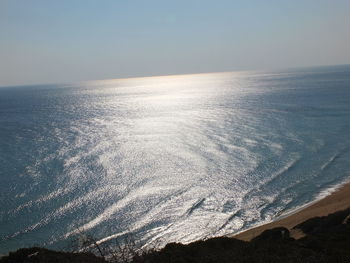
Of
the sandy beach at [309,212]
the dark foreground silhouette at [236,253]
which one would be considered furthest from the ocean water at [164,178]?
the dark foreground silhouette at [236,253]

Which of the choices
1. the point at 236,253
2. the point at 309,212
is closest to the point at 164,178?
the point at 309,212

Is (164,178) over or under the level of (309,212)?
over

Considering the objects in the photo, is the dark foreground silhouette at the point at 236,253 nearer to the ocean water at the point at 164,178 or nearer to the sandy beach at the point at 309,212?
the sandy beach at the point at 309,212

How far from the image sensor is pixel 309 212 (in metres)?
31.1

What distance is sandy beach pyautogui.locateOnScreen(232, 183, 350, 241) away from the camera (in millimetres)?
27375

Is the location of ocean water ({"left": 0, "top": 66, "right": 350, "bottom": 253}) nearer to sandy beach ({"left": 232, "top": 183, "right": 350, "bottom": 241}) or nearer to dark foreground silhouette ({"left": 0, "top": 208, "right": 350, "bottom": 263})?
sandy beach ({"left": 232, "top": 183, "right": 350, "bottom": 241})

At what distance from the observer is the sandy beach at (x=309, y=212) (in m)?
27.4

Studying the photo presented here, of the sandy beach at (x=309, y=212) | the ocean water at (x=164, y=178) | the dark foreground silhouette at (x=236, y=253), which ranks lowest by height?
the sandy beach at (x=309, y=212)

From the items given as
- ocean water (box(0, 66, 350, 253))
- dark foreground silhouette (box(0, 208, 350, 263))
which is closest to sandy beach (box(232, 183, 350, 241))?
ocean water (box(0, 66, 350, 253))

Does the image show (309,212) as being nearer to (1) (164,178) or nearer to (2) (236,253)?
(2) (236,253)

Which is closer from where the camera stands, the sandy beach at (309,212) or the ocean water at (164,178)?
the sandy beach at (309,212)

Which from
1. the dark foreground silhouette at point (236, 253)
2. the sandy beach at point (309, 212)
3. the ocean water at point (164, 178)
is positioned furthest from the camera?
the ocean water at point (164, 178)

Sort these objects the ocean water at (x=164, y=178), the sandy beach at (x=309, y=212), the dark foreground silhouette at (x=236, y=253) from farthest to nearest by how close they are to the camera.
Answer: the ocean water at (x=164, y=178), the sandy beach at (x=309, y=212), the dark foreground silhouette at (x=236, y=253)

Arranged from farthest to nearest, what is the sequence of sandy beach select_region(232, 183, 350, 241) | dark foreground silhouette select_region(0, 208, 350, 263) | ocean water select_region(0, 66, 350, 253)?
1. ocean water select_region(0, 66, 350, 253)
2. sandy beach select_region(232, 183, 350, 241)
3. dark foreground silhouette select_region(0, 208, 350, 263)
